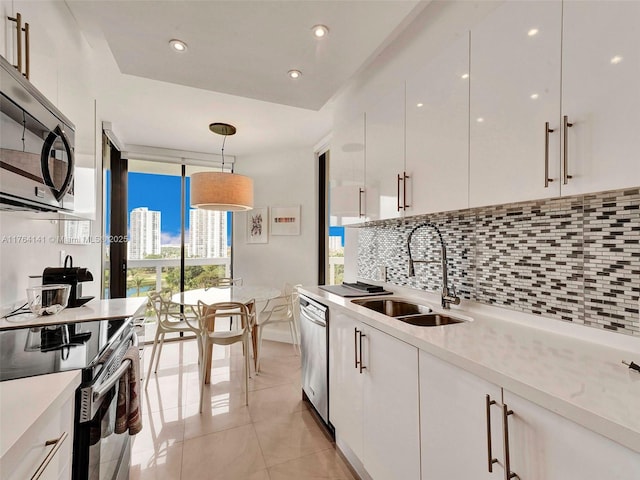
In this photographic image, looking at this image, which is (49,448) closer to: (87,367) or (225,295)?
(87,367)

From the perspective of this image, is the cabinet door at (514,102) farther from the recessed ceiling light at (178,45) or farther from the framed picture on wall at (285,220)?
the framed picture on wall at (285,220)

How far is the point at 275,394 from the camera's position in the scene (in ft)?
8.81

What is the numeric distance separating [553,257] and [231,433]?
223 cm

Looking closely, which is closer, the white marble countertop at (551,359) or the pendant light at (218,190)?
the white marble countertop at (551,359)

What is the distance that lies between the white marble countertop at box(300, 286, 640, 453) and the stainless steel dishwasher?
1.97 ft

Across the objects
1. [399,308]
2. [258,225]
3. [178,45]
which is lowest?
[399,308]

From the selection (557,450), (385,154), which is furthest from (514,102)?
(557,450)

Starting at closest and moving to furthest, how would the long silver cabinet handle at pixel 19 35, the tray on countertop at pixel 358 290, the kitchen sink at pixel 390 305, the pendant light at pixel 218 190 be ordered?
the long silver cabinet handle at pixel 19 35 < the kitchen sink at pixel 390 305 < the tray on countertop at pixel 358 290 < the pendant light at pixel 218 190

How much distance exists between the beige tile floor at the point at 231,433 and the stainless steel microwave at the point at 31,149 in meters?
1.61

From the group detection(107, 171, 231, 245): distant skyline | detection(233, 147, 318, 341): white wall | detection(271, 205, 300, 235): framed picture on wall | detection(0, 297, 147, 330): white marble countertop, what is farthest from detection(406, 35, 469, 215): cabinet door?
detection(107, 171, 231, 245): distant skyline

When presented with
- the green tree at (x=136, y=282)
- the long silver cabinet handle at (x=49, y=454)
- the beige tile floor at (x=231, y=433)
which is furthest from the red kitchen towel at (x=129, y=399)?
the green tree at (x=136, y=282)

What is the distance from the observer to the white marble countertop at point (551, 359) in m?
0.68

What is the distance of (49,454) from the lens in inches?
30.6

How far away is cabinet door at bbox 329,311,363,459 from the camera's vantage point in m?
1.69
